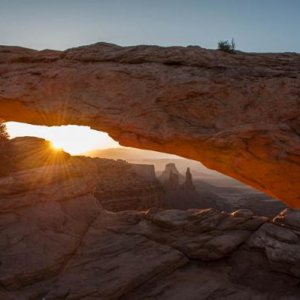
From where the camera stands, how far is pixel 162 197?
59.7m

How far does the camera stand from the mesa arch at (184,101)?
14992 mm

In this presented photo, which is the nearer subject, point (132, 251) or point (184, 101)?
point (132, 251)

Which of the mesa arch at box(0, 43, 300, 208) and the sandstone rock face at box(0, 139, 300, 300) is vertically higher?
the mesa arch at box(0, 43, 300, 208)

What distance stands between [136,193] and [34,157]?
32193mm

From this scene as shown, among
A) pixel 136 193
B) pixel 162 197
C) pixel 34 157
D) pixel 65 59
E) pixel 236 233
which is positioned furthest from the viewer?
pixel 162 197

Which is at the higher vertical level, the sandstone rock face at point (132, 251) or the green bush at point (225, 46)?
the green bush at point (225, 46)

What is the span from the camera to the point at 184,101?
635 inches

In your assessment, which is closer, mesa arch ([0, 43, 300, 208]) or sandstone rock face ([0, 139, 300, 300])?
sandstone rock face ([0, 139, 300, 300])

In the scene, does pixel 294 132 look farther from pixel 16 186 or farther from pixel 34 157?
pixel 34 157

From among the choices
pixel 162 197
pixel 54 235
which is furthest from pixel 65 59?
pixel 162 197

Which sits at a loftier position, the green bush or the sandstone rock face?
the green bush

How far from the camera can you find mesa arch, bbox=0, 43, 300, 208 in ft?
49.2

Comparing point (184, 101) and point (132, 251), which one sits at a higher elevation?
point (184, 101)

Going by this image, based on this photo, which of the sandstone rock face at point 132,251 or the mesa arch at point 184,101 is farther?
the mesa arch at point 184,101
